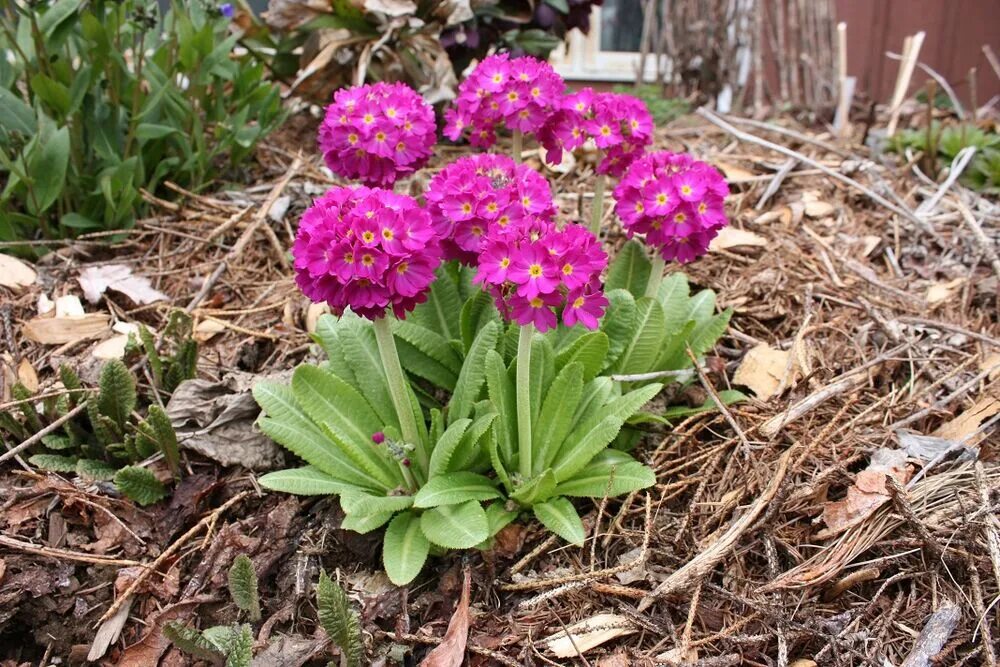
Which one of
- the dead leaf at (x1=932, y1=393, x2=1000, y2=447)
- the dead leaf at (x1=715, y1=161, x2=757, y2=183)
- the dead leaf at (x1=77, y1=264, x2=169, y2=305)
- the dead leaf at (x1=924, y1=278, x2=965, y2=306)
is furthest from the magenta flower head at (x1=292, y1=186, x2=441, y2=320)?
the dead leaf at (x1=715, y1=161, x2=757, y2=183)

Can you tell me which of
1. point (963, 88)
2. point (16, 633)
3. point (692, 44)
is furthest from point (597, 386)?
point (963, 88)

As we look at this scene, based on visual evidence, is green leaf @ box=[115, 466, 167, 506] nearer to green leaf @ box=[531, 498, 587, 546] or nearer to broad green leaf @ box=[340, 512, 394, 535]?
broad green leaf @ box=[340, 512, 394, 535]

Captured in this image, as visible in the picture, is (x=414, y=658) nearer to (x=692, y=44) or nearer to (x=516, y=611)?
(x=516, y=611)

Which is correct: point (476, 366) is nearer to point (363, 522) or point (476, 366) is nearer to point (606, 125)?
point (363, 522)

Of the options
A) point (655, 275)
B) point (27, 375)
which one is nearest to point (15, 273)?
point (27, 375)

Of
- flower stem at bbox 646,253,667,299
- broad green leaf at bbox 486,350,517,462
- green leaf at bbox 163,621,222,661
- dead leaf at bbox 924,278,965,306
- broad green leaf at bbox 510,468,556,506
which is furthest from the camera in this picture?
dead leaf at bbox 924,278,965,306

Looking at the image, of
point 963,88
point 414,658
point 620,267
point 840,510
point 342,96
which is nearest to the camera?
point 414,658
